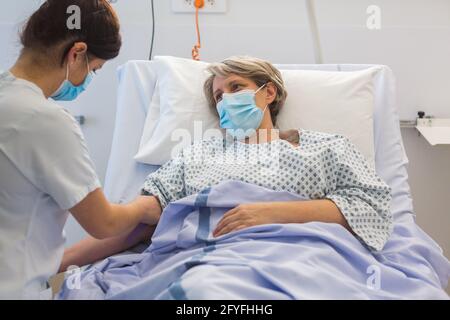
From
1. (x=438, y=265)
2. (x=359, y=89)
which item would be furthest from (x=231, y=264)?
(x=359, y=89)

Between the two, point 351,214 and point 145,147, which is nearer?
point 351,214

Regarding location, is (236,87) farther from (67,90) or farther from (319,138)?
(67,90)

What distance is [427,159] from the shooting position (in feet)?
6.50

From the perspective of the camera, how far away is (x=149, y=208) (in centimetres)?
124

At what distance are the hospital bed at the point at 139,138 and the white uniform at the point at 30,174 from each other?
44 centimetres

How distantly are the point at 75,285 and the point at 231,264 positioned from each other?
39 centimetres

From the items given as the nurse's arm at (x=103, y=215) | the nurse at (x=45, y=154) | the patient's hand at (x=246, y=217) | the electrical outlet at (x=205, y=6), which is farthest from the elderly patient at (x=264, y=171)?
the electrical outlet at (x=205, y=6)

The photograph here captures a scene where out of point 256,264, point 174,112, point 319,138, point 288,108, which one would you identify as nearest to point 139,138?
point 174,112

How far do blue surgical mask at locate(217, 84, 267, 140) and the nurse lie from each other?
48 centimetres

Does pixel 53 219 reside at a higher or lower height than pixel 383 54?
lower

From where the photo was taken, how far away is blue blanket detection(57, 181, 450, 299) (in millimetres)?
849

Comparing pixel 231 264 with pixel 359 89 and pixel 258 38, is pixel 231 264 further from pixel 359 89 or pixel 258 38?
pixel 258 38

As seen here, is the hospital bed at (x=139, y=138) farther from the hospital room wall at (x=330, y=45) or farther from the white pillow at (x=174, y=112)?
the hospital room wall at (x=330, y=45)
